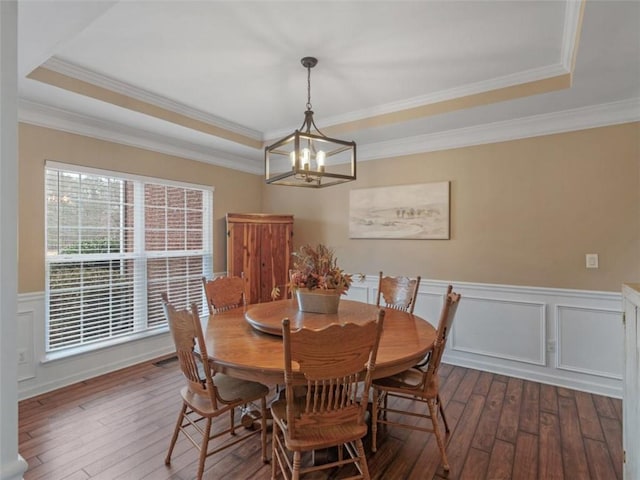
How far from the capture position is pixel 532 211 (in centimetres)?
337

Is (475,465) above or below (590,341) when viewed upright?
below

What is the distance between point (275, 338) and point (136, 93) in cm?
255

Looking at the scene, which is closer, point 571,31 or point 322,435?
point 322,435

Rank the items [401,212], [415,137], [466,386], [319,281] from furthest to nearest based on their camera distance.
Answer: [401,212]
[415,137]
[466,386]
[319,281]

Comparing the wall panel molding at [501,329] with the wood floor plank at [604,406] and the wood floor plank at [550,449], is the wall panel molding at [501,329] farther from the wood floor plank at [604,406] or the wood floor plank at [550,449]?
the wood floor plank at [550,449]

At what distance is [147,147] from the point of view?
3.81 meters

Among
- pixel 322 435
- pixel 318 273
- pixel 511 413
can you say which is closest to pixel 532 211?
pixel 511 413

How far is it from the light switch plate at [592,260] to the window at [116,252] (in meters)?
4.19

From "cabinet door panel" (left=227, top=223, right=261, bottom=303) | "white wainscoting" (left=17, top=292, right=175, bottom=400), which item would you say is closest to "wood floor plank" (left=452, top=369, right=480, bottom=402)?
"cabinet door panel" (left=227, top=223, right=261, bottom=303)

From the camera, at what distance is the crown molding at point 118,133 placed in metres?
2.94

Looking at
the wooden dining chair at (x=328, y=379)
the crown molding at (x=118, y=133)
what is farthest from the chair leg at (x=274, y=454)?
the crown molding at (x=118, y=133)

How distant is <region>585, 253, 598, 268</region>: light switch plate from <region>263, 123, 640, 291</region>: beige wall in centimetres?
4

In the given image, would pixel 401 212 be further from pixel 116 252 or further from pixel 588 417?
pixel 116 252

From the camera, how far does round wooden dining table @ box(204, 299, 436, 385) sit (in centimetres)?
174
